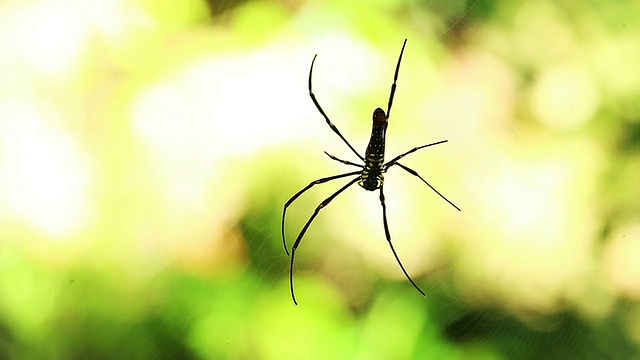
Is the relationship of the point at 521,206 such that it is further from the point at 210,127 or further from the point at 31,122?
the point at 31,122

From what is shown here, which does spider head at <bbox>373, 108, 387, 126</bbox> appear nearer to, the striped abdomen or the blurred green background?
the striped abdomen

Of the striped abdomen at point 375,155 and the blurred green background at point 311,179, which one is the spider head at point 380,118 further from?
the blurred green background at point 311,179

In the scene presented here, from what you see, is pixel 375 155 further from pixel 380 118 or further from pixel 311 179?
pixel 311 179

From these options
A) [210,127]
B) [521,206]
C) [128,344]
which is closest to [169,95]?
[210,127]

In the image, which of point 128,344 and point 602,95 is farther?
point 602,95

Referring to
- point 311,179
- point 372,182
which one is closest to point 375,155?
point 372,182

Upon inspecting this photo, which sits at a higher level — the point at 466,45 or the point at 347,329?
the point at 466,45

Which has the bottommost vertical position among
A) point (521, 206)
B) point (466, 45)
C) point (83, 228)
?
point (83, 228)
